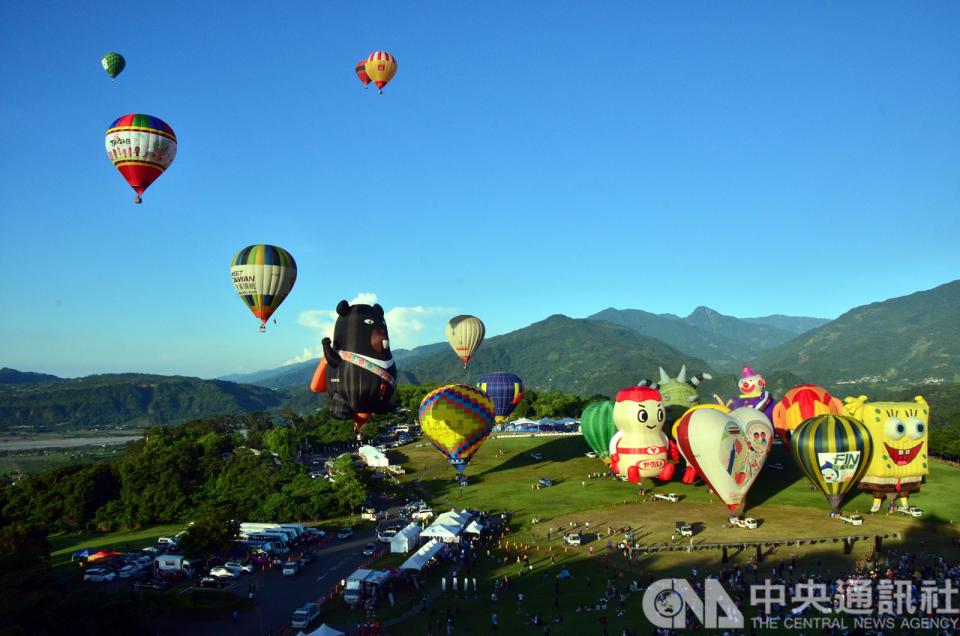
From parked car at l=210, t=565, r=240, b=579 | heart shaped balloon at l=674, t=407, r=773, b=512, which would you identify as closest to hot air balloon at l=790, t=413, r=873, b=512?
heart shaped balloon at l=674, t=407, r=773, b=512

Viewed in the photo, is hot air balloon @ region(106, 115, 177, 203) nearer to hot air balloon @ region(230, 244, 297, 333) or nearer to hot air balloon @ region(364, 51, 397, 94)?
hot air balloon @ region(230, 244, 297, 333)

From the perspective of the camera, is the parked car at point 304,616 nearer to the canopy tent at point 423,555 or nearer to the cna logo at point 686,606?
the canopy tent at point 423,555

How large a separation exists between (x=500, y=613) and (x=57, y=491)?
32800 millimetres

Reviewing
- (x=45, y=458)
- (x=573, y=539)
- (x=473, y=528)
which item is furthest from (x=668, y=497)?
(x=45, y=458)

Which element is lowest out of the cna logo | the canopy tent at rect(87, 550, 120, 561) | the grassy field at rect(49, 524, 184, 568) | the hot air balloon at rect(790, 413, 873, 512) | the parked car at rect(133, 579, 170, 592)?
the grassy field at rect(49, 524, 184, 568)

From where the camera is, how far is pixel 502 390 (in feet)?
213

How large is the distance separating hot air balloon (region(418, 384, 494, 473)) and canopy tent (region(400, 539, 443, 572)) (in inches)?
525

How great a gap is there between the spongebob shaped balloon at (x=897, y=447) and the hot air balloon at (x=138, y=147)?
38654 mm

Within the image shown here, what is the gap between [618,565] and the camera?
28.5 metres

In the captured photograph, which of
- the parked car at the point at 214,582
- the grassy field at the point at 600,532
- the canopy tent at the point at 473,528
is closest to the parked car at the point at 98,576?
the parked car at the point at 214,582

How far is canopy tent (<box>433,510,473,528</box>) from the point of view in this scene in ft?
105

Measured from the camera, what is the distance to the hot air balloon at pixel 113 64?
147 ft

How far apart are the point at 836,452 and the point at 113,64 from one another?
48.2 m

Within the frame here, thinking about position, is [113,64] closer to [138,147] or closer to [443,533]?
[138,147]
